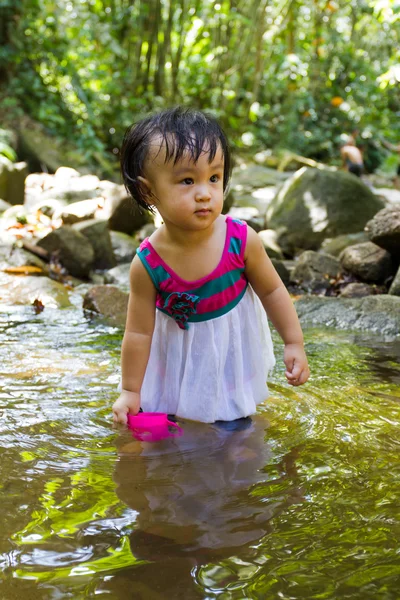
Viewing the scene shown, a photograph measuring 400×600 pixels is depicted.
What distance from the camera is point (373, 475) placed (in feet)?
6.39

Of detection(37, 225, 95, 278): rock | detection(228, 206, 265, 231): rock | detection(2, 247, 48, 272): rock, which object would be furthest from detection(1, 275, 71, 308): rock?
detection(228, 206, 265, 231): rock

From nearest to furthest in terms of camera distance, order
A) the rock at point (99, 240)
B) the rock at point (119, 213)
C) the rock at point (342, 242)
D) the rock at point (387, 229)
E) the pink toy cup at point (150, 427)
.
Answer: the pink toy cup at point (150, 427)
the rock at point (387, 229)
the rock at point (99, 240)
the rock at point (342, 242)
the rock at point (119, 213)

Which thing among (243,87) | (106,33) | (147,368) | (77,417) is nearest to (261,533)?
(147,368)

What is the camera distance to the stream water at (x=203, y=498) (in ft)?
4.58

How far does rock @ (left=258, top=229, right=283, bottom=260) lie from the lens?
6.89 metres

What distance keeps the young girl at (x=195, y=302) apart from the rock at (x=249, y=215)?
19.4 ft

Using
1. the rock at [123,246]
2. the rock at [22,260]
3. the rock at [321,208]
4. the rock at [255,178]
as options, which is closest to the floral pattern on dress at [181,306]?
the rock at [22,260]

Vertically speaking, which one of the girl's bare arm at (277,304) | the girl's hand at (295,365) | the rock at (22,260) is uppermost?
the girl's bare arm at (277,304)

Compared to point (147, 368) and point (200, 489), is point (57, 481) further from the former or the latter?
point (147, 368)

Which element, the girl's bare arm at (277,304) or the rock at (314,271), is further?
the rock at (314,271)

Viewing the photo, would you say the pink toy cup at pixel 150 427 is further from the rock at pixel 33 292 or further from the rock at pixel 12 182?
the rock at pixel 12 182

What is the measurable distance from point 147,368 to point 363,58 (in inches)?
748

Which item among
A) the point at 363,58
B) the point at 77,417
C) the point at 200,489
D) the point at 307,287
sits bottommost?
the point at 307,287

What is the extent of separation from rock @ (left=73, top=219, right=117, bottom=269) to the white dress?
4.16m
